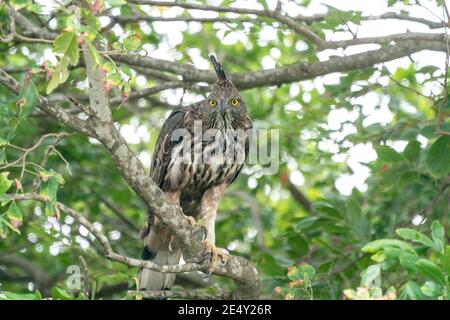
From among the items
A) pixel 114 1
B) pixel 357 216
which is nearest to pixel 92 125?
pixel 114 1

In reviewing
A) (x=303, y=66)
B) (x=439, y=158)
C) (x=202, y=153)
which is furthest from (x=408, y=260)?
(x=303, y=66)

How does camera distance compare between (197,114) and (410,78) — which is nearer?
(197,114)

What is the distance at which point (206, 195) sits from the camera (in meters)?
6.21

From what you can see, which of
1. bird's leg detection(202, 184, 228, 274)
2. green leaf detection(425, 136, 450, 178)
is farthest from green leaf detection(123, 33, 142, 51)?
green leaf detection(425, 136, 450, 178)

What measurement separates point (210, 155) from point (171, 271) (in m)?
1.51

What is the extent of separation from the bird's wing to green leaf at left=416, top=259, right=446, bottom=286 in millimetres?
2909

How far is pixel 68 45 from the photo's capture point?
3623 mm

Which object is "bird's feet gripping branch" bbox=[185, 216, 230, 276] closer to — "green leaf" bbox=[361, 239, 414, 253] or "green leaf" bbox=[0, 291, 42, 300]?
"green leaf" bbox=[0, 291, 42, 300]

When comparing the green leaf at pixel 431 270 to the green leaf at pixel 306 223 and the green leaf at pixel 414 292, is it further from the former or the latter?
the green leaf at pixel 306 223

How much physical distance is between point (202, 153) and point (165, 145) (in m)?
0.29

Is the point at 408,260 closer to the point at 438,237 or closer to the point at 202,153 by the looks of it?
the point at 438,237

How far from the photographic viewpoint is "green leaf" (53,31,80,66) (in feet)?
11.8
